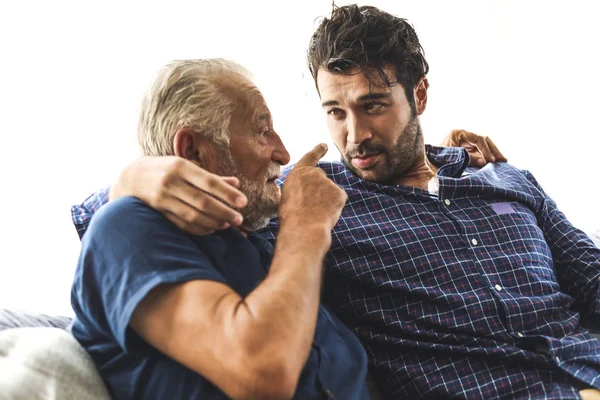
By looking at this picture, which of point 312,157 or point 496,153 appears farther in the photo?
point 496,153

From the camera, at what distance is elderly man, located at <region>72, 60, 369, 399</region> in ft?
2.75

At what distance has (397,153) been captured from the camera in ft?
5.34

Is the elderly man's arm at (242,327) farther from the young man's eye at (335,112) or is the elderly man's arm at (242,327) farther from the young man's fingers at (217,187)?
the young man's eye at (335,112)

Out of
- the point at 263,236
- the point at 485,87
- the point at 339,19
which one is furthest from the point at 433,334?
the point at 485,87

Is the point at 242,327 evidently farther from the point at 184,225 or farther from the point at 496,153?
the point at 496,153

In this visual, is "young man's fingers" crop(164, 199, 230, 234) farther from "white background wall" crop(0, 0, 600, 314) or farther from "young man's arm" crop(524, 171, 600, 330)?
"young man's arm" crop(524, 171, 600, 330)

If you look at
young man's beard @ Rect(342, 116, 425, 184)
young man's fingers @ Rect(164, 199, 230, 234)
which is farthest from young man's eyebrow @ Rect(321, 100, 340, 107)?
young man's fingers @ Rect(164, 199, 230, 234)

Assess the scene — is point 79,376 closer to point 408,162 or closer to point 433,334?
point 433,334

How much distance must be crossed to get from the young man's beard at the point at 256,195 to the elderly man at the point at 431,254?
0.13m

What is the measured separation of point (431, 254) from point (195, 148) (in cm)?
61

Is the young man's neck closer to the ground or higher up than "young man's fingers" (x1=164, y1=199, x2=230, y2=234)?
closer to the ground

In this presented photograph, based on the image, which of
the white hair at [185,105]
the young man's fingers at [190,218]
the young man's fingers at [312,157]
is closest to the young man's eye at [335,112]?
the young man's fingers at [312,157]

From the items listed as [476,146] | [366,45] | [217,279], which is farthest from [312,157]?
[476,146]

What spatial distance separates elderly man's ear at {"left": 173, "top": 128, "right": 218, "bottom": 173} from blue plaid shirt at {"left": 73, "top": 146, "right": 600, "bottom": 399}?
11.1 inches
